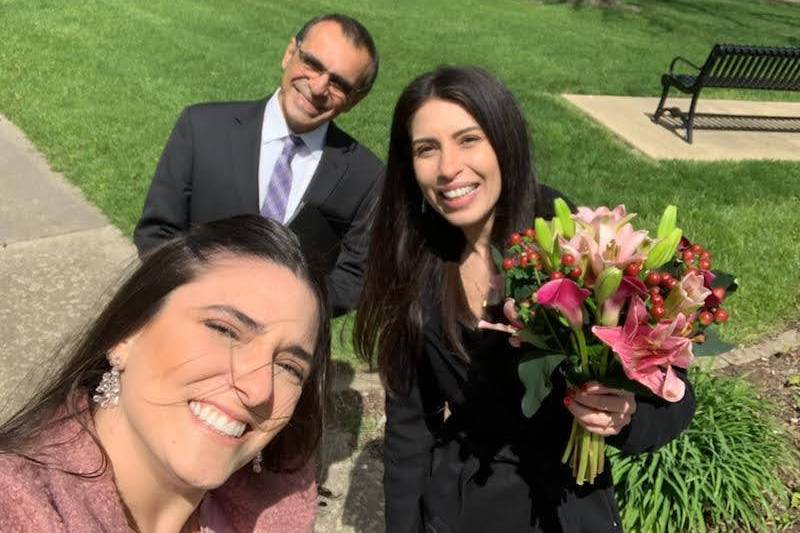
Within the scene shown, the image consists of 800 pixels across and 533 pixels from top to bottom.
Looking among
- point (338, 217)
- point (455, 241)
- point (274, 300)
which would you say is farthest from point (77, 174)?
point (274, 300)

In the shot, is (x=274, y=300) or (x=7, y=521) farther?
(x=274, y=300)

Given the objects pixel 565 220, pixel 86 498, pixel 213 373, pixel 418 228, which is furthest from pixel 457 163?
pixel 86 498

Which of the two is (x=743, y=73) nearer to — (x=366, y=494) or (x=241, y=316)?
(x=366, y=494)

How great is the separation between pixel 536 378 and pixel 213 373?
78cm

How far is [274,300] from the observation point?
168cm

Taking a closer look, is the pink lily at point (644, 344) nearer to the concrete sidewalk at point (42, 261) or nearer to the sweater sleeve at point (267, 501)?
the sweater sleeve at point (267, 501)

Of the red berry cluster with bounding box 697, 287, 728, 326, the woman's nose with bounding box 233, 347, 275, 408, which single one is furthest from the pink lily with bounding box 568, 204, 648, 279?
the woman's nose with bounding box 233, 347, 275, 408

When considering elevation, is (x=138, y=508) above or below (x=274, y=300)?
below

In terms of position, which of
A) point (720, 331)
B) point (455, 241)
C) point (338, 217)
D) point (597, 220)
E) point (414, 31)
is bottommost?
point (414, 31)

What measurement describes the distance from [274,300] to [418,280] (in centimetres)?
94

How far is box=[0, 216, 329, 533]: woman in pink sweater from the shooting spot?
1495mm

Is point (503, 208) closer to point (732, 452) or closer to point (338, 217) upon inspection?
point (338, 217)

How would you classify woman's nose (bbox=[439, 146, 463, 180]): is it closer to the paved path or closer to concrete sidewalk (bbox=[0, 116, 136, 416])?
the paved path

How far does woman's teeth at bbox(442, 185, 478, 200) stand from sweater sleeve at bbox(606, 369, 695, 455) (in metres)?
0.80
